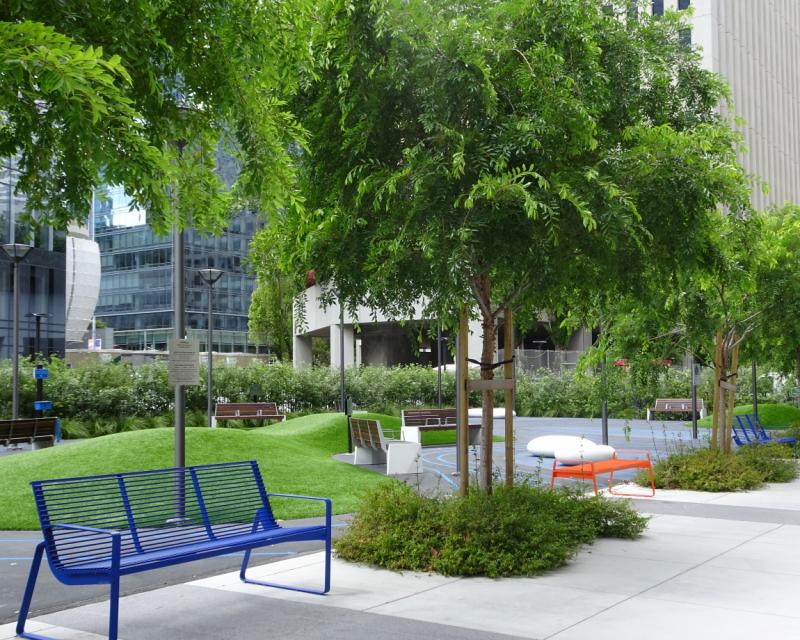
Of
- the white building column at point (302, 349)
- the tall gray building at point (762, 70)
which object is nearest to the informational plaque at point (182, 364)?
the tall gray building at point (762, 70)

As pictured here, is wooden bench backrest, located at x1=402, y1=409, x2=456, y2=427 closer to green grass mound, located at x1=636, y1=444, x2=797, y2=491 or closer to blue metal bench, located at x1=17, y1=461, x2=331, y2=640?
green grass mound, located at x1=636, y1=444, x2=797, y2=491

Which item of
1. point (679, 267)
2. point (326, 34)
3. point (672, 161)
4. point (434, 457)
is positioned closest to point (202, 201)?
point (326, 34)

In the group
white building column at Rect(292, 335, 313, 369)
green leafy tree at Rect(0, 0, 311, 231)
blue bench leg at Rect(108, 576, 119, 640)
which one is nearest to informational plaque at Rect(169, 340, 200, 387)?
green leafy tree at Rect(0, 0, 311, 231)

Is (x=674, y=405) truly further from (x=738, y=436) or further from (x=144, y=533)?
(x=144, y=533)

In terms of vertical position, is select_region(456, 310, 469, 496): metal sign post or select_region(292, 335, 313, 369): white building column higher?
select_region(292, 335, 313, 369): white building column

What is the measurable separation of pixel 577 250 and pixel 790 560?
3.69 metres

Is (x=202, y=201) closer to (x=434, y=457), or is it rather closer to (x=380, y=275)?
(x=380, y=275)

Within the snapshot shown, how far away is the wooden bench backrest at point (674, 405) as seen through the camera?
39.1 metres

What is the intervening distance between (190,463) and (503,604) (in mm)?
9740

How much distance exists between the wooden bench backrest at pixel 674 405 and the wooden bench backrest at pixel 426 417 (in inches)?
647

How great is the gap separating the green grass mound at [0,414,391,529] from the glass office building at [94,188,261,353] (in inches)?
2980

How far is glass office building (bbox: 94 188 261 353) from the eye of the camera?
307 ft

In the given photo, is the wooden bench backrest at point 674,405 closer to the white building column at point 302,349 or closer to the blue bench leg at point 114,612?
the white building column at point 302,349

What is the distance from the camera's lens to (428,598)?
7.52 m
